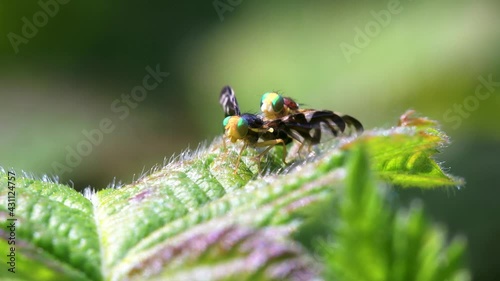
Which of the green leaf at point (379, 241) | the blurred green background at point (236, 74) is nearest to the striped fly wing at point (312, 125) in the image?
the green leaf at point (379, 241)

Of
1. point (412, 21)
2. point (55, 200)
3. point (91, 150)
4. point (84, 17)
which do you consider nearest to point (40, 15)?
point (84, 17)

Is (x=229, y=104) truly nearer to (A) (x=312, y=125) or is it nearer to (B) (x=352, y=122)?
(A) (x=312, y=125)

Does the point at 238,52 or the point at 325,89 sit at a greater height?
the point at 238,52

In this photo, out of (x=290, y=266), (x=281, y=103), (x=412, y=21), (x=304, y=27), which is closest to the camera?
(x=290, y=266)

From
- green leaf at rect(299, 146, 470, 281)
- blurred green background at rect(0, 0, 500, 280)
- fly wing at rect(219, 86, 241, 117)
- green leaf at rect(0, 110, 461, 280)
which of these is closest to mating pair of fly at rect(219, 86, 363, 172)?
fly wing at rect(219, 86, 241, 117)

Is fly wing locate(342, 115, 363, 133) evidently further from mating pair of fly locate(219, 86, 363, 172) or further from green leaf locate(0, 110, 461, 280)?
green leaf locate(0, 110, 461, 280)

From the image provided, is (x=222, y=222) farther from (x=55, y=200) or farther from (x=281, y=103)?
(x=281, y=103)

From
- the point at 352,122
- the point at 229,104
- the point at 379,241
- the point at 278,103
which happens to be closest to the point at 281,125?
the point at 278,103
